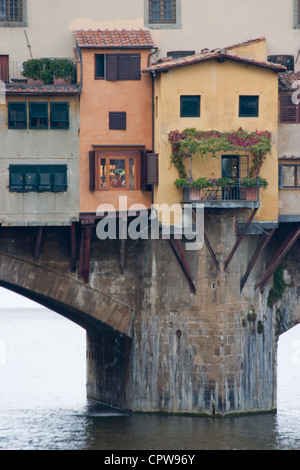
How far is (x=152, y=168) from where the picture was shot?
6350cm

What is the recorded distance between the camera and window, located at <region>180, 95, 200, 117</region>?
63125 mm

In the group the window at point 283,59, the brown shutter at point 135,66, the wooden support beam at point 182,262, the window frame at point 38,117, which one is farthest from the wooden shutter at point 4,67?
the window at point 283,59

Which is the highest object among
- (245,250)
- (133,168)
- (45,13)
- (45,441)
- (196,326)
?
(45,13)

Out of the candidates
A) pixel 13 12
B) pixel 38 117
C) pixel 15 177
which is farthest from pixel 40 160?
pixel 13 12

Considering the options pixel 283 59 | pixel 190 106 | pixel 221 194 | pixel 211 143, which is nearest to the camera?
pixel 211 143

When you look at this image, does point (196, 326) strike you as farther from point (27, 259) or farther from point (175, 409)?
point (27, 259)

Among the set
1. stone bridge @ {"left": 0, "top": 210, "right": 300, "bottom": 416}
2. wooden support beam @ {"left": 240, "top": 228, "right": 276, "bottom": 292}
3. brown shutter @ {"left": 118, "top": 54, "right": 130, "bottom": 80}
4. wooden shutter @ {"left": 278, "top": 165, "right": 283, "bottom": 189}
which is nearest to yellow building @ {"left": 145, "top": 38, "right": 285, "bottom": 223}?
brown shutter @ {"left": 118, "top": 54, "right": 130, "bottom": 80}

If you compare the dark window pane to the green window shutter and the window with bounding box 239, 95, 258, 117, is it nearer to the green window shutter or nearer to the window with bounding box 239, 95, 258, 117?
the green window shutter

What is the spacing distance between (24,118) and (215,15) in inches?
507

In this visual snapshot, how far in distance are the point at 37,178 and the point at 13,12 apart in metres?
10.1

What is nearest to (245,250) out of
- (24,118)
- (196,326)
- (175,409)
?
(196,326)

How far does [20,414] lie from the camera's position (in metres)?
69.9

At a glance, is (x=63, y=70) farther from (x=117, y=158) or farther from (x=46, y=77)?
(x=117, y=158)

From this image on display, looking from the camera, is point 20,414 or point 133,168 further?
point 20,414
